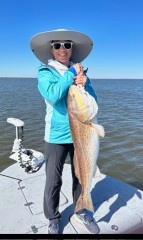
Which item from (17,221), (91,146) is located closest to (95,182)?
(17,221)

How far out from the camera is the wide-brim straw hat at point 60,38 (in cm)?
310

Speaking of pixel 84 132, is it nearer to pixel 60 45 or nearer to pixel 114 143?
pixel 60 45

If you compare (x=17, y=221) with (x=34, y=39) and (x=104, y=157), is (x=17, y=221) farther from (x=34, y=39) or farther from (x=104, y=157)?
(x=104, y=157)

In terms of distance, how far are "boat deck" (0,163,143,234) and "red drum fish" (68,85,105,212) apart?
12.5 inches

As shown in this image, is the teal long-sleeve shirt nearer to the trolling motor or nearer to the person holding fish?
the person holding fish

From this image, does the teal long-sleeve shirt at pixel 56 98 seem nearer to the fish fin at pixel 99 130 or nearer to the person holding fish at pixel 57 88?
the person holding fish at pixel 57 88

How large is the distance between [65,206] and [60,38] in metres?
2.63

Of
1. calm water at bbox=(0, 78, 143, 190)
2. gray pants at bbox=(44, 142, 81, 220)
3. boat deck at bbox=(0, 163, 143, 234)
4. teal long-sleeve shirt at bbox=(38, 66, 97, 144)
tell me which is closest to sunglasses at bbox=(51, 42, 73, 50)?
teal long-sleeve shirt at bbox=(38, 66, 97, 144)

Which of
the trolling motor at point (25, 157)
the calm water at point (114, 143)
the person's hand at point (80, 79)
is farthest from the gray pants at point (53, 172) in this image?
the calm water at point (114, 143)

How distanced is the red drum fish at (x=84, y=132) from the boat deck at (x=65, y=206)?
1.04 feet

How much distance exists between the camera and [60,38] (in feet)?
10.2

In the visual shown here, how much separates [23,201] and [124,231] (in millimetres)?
1720

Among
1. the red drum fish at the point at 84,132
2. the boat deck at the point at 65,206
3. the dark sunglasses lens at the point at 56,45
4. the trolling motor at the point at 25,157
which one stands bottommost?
the boat deck at the point at 65,206

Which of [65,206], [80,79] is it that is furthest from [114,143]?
[80,79]
